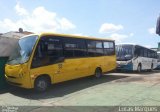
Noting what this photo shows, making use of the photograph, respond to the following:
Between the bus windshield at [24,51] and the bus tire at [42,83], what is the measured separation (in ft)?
3.67

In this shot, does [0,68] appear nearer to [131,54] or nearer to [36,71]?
[36,71]

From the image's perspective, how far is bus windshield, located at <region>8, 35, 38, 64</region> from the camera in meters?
9.98

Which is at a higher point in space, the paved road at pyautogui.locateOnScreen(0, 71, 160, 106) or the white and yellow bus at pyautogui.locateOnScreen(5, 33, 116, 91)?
the white and yellow bus at pyautogui.locateOnScreen(5, 33, 116, 91)

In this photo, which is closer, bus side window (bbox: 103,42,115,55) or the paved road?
the paved road

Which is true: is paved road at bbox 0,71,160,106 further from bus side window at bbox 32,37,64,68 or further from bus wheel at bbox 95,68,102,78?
bus wheel at bbox 95,68,102,78

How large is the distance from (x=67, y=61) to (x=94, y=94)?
107 inches

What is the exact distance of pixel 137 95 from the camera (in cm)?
926

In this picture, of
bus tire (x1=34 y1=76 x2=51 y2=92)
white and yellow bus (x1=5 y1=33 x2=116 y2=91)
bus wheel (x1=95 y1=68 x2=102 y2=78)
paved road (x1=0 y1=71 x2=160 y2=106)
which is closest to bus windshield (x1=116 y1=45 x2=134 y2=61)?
bus wheel (x1=95 y1=68 x2=102 y2=78)

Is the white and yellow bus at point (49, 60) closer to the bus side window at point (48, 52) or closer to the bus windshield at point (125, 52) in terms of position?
the bus side window at point (48, 52)

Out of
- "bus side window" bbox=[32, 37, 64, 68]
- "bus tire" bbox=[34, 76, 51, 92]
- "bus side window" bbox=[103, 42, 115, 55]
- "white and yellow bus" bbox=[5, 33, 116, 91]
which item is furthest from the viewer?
"bus side window" bbox=[103, 42, 115, 55]

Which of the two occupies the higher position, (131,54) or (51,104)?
(131,54)

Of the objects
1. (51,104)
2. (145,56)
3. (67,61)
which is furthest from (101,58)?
(145,56)

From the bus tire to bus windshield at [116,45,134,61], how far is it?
989 centimetres

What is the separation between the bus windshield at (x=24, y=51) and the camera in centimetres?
998
